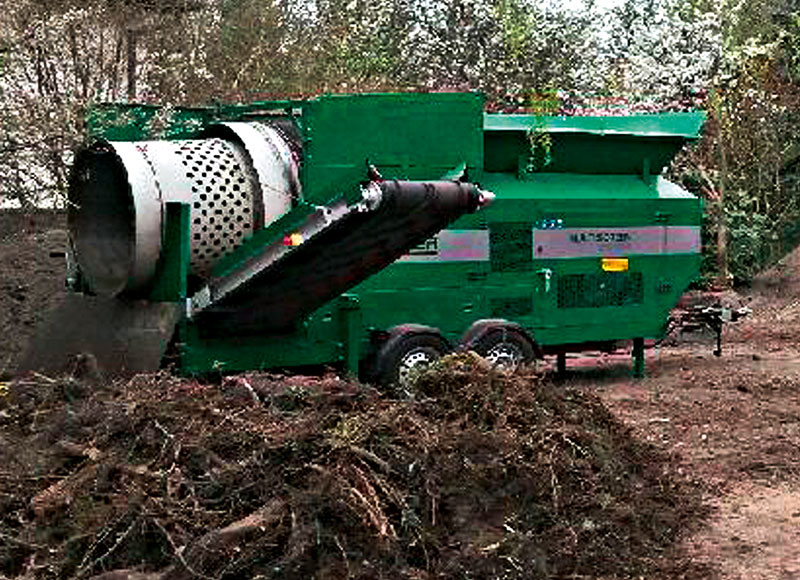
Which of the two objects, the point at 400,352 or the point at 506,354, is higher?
the point at 400,352

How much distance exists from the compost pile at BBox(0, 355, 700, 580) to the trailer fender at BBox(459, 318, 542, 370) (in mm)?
3043

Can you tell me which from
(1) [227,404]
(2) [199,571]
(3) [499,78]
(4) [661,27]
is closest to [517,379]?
(1) [227,404]

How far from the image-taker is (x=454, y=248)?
33.2 ft

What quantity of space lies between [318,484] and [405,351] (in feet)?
13.5

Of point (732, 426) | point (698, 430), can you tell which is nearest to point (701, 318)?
point (732, 426)

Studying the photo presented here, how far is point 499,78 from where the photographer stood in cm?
2022

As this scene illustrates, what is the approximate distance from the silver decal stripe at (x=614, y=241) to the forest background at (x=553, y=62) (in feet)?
11.5

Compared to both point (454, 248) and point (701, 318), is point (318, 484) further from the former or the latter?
point (701, 318)

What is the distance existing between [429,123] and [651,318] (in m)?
3.41

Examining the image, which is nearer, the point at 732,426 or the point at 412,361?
the point at 732,426

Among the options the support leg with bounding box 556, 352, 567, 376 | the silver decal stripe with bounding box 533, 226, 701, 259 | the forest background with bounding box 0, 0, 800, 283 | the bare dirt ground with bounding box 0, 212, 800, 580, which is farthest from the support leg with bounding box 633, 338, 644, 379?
the forest background with bounding box 0, 0, 800, 283

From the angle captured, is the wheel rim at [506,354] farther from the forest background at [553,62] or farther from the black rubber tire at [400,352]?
the forest background at [553,62]

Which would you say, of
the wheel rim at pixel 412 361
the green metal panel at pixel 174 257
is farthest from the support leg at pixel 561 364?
the green metal panel at pixel 174 257

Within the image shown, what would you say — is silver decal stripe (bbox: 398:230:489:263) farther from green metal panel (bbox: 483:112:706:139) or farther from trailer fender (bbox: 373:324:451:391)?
green metal panel (bbox: 483:112:706:139)
